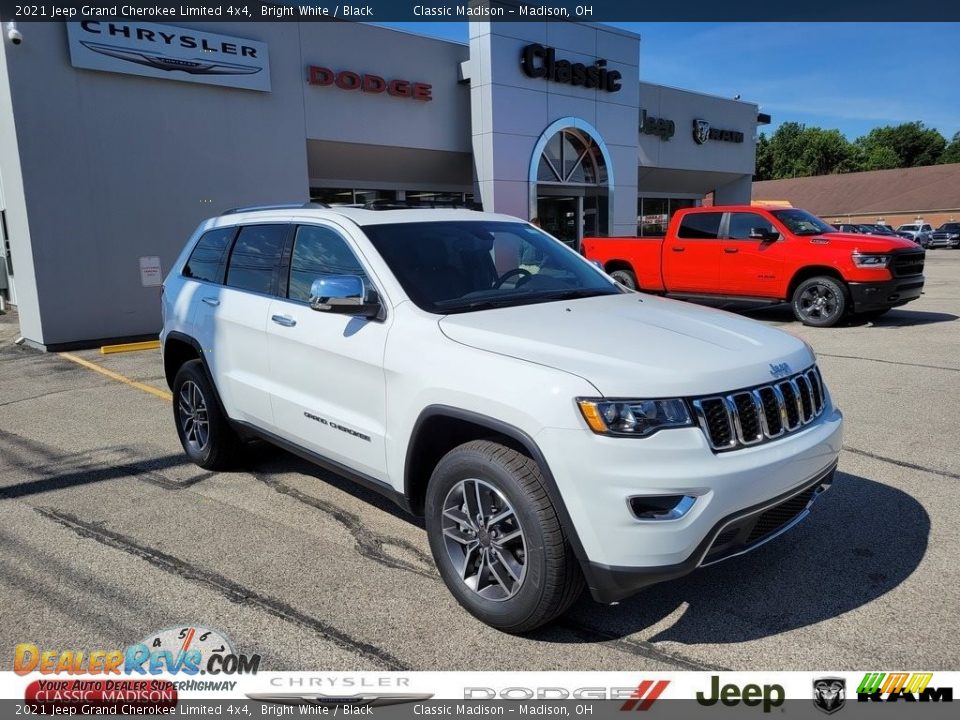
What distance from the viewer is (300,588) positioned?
3.47 meters

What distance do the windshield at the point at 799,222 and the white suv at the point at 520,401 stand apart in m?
8.35

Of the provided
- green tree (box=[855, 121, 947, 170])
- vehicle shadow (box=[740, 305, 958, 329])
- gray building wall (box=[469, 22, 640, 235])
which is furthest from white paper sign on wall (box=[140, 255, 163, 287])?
green tree (box=[855, 121, 947, 170])

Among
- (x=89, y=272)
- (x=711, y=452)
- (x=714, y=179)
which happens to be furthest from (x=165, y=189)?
(x=714, y=179)

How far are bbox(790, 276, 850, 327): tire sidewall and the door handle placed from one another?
9.55 m

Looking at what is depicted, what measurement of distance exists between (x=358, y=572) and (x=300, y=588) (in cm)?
30

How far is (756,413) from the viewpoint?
2.88m

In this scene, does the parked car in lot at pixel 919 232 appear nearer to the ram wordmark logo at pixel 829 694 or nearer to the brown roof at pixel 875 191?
the brown roof at pixel 875 191

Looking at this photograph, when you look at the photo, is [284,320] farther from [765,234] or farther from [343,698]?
[765,234]

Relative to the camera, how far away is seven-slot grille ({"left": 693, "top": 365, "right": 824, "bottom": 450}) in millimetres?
2754

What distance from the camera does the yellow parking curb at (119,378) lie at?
7859mm

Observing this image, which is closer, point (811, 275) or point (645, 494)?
point (645, 494)

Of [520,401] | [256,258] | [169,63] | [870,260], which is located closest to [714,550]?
[520,401]

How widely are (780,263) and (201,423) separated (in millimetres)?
9491

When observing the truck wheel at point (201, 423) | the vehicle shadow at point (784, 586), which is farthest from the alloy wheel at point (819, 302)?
the truck wheel at point (201, 423)
